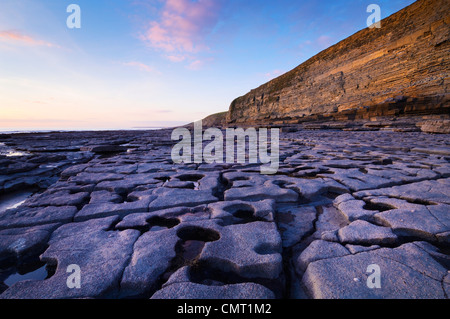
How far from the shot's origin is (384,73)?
15.6m

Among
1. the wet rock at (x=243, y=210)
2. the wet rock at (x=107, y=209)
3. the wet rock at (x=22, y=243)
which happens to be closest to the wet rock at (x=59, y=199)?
the wet rock at (x=107, y=209)

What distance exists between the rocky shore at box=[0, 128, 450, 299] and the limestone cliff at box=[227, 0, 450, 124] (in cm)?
1102

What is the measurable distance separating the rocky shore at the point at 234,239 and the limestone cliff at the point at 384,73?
11.0 metres

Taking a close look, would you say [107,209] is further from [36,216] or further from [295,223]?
[295,223]

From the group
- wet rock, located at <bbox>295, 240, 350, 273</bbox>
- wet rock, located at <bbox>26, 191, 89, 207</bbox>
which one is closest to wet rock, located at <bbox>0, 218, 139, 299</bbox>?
wet rock, located at <bbox>26, 191, 89, 207</bbox>

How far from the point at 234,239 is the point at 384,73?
65.9ft

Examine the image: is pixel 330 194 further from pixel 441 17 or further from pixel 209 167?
pixel 441 17

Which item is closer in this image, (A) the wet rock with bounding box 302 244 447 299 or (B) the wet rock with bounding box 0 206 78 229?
(A) the wet rock with bounding box 302 244 447 299

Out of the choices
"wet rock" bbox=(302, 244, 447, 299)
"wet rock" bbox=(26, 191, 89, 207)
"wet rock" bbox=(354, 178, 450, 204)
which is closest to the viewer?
"wet rock" bbox=(302, 244, 447, 299)

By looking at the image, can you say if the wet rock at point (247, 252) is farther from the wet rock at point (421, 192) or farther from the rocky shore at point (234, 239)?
the wet rock at point (421, 192)

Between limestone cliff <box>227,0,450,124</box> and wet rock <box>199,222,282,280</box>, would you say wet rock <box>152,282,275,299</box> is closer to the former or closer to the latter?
wet rock <box>199,222,282,280</box>

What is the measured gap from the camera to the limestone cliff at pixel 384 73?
11203 mm

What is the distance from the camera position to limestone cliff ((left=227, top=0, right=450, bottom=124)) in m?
11.2
